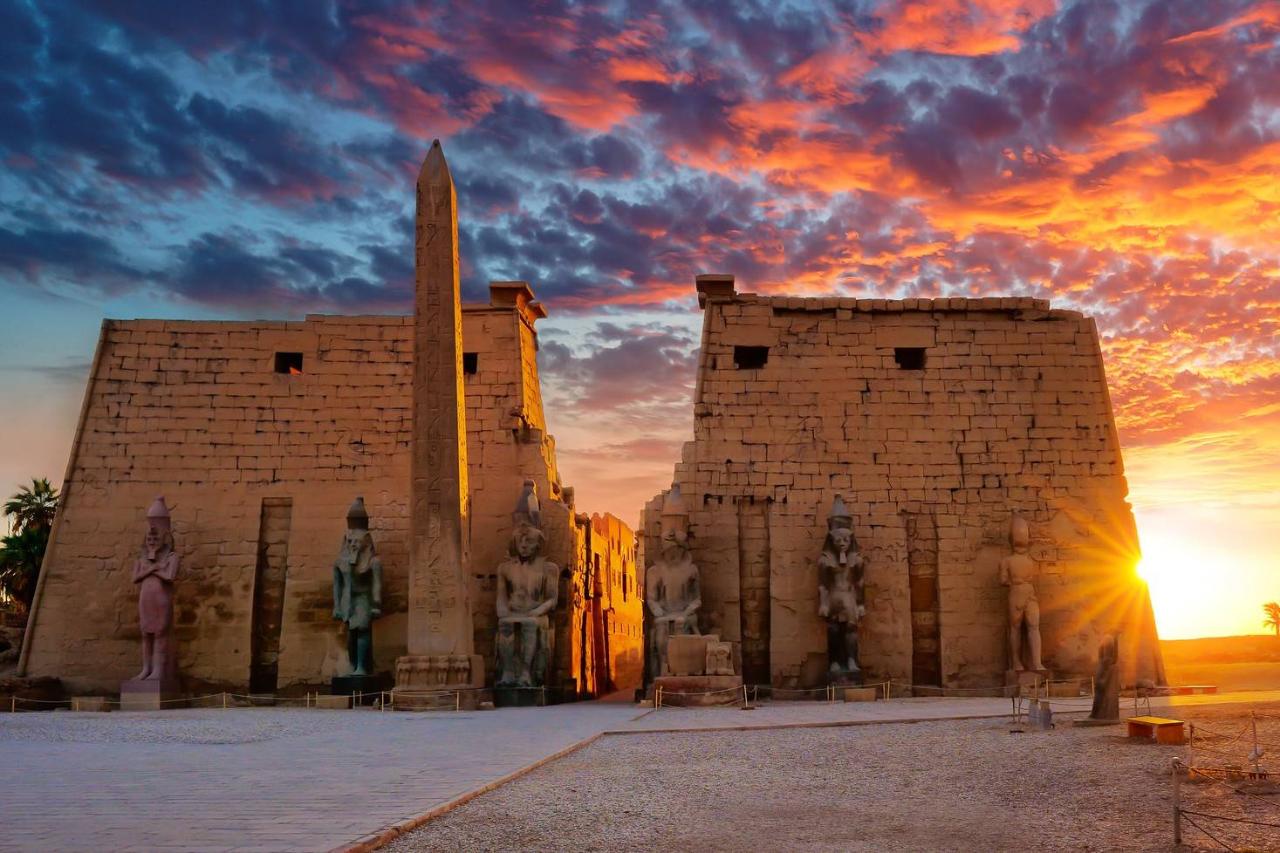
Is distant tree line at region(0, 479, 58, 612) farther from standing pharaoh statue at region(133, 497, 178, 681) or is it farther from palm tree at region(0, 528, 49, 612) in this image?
standing pharaoh statue at region(133, 497, 178, 681)

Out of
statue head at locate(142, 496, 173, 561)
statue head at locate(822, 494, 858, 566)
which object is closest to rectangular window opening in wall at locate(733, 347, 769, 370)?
statue head at locate(822, 494, 858, 566)

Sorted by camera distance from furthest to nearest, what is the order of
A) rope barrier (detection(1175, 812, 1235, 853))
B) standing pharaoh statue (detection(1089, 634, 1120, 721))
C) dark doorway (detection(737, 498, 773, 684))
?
dark doorway (detection(737, 498, 773, 684))
standing pharaoh statue (detection(1089, 634, 1120, 721))
rope barrier (detection(1175, 812, 1235, 853))

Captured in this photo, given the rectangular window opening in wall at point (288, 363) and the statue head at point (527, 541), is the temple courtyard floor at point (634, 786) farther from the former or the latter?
the rectangular window opening in wall at point (288, 363)

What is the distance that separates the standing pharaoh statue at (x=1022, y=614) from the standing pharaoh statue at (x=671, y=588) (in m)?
4.08

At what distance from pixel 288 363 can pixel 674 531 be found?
267 inches

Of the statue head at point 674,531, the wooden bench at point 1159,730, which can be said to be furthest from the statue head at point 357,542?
the wooden bench at point 1159,730

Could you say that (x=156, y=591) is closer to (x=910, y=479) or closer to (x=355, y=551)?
(x=355, y=551)

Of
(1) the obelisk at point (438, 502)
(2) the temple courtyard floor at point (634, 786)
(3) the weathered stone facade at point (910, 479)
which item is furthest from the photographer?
(3) the weathered stone facade at point (910, 479)

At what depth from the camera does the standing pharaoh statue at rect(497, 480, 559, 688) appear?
14.4 m

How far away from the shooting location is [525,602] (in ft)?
48.0

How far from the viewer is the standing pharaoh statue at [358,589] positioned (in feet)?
49.4

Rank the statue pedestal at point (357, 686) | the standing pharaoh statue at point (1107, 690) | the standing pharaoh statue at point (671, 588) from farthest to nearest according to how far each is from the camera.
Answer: the statue pedestal at point (357, 686), the standing pharaoh statue at point (671, 588), the standing pharaoh statue at point (1107, 690)

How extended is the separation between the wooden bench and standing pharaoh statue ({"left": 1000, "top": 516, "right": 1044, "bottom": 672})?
7.34 meters

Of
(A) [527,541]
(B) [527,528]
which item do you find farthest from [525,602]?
(B) [527,528]
